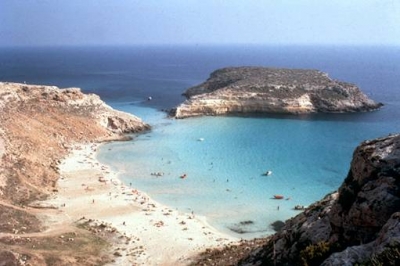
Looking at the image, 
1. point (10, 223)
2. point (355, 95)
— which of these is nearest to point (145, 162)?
point (10, 223)

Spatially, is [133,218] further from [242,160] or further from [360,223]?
[360,223]

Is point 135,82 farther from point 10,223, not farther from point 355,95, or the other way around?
point 10,223

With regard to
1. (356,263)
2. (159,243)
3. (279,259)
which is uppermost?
(356,263)

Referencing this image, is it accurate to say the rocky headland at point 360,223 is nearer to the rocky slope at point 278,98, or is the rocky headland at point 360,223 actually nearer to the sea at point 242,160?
the sea at point 242,160

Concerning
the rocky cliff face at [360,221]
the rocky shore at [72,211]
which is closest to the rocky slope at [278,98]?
the rocky shore at [72,211]

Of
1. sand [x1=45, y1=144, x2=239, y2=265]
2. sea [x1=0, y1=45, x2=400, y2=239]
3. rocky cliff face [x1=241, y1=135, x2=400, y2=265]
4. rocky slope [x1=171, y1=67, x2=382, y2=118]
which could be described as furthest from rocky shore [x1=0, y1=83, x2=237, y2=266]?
rocky slope [x1=171, y1=67, x2=382, y2=118]

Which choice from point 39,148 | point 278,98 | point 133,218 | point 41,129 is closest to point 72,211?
point 133,218

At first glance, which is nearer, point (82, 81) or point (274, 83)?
point (274, 83)
